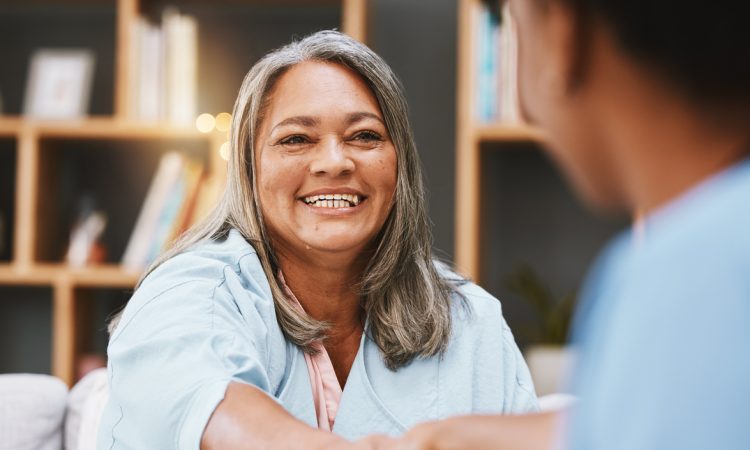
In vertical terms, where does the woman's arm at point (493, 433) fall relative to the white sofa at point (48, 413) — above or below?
above

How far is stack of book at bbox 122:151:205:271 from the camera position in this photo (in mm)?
2949

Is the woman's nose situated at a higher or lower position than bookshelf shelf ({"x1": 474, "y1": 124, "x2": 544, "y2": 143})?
lower

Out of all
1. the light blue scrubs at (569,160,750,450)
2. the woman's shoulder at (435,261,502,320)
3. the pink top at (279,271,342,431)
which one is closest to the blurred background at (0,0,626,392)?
the woman's shoulder at (435,261,502,320)

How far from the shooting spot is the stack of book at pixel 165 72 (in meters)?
2.91

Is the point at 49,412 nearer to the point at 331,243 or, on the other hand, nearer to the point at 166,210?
the point at 331,243

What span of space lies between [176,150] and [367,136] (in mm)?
1693

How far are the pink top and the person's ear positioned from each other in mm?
967

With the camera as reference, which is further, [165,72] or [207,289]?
[165,72]

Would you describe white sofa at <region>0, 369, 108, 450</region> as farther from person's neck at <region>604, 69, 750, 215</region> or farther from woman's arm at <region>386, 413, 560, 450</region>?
person's neck at <region>604, 69, 750, 215</region>

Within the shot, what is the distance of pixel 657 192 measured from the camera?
0.54 meters

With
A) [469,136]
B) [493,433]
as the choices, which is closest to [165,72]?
[469,136]

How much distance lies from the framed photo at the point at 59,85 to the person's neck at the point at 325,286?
165cm

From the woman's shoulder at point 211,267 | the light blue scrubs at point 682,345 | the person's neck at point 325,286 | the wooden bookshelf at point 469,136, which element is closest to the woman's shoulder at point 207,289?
the woman's shoulder at point 211,267

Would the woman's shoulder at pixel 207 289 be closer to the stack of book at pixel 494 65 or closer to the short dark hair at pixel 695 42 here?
the short dark hair at pixel 695 42
